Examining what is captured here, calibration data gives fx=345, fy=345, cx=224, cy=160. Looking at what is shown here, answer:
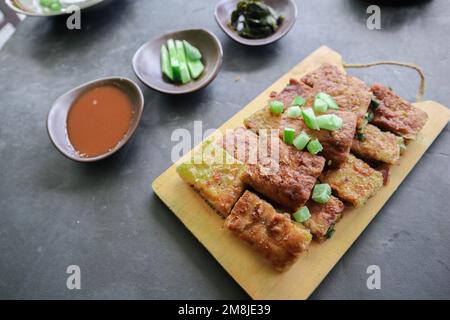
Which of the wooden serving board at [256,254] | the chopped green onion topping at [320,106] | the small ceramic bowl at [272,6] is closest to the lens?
the wooden serving board at [256,254]

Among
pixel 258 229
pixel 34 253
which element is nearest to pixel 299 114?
pixel 258 229

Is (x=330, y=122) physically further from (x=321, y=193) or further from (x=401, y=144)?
(x=401, y=144)

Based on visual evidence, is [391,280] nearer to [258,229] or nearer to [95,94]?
[258,229]

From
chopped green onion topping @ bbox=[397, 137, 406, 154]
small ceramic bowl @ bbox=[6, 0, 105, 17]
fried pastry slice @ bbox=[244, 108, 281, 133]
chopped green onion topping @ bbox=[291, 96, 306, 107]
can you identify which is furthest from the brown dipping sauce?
chopped green onion topping @ bbox=[397, 137, 406, 154]

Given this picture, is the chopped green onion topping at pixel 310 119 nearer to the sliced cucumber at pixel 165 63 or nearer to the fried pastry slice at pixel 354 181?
the fried pastry slice at pixel 354 181

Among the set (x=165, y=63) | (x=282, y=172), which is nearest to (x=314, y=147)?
(x=282, y=172)

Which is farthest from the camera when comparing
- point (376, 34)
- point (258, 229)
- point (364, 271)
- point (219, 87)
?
point (376, 34)

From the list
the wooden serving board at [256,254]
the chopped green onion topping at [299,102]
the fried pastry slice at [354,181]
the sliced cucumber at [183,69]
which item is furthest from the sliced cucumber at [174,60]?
the fried pastry slice at [354,181]
